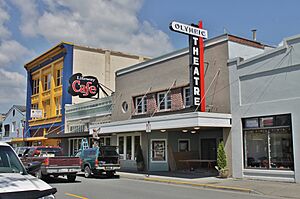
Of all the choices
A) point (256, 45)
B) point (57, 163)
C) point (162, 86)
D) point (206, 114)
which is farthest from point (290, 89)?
point (57, 163)

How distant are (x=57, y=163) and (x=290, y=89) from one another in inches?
467

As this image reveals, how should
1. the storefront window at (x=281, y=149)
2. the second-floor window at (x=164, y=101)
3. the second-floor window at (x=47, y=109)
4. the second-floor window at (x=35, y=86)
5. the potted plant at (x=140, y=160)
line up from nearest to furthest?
the storefront window at (x=281, y=149)
the second-floor window at (x=164, y=101)
the potted plant at (x=140, y=160)
the second-floor window at (x=47, y=109)
the second-floor window at (x=35, y=86)

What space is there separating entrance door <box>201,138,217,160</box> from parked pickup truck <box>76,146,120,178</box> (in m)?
5.99

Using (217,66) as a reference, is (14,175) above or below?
below

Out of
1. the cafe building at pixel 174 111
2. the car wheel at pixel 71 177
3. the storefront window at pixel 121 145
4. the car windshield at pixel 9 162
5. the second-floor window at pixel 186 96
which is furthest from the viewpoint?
Result: the storefront window at pixel 121 145

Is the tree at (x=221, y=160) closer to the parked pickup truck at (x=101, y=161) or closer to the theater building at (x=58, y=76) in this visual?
the parked pickup truck at (x=101, y=161)

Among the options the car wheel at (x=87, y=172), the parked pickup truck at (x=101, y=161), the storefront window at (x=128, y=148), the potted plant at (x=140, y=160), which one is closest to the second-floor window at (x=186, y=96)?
the potted plant at (x=140, y=160)

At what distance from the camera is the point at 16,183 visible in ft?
17.4

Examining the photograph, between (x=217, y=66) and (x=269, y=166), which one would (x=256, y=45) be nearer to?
(x=217, y=66)

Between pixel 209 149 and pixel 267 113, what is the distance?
6689 millimetres

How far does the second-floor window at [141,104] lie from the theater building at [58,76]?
10304mm

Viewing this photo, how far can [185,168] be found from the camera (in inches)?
962

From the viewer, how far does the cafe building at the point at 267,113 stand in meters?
17.2

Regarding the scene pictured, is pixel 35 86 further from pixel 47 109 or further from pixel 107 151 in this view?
pixel 107 151
